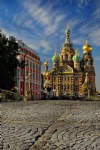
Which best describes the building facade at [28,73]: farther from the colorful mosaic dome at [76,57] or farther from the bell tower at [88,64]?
the bell tower at [88,64]

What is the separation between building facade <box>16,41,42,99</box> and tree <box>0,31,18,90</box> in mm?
14476

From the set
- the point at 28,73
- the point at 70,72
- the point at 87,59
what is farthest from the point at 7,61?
the point at 87,59

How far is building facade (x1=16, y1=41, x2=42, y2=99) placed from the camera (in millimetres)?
52406

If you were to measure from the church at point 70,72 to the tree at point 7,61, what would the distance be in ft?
221

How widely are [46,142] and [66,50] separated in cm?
10538

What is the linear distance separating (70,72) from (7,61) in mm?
73635

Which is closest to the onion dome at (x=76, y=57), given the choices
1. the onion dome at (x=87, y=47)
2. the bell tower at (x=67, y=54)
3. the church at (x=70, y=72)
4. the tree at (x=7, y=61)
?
the church at (x=70, y=72)

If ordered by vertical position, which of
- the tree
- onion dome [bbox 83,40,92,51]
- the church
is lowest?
the tree

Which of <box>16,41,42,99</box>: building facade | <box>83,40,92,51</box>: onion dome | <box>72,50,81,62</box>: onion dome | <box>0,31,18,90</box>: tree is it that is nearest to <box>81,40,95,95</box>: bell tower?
<box>83,40,92,51</box>: onion dome

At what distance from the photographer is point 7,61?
31.7 metres

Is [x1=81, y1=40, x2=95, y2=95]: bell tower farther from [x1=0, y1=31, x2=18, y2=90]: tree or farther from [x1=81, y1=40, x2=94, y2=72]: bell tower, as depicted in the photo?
[x1=0, y1=31, x2=18, y2=90]: tree

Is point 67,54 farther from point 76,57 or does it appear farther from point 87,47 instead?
point 87,47

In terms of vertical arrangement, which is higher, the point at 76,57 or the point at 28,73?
the point at 76,57

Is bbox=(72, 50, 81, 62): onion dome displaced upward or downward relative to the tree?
upward
